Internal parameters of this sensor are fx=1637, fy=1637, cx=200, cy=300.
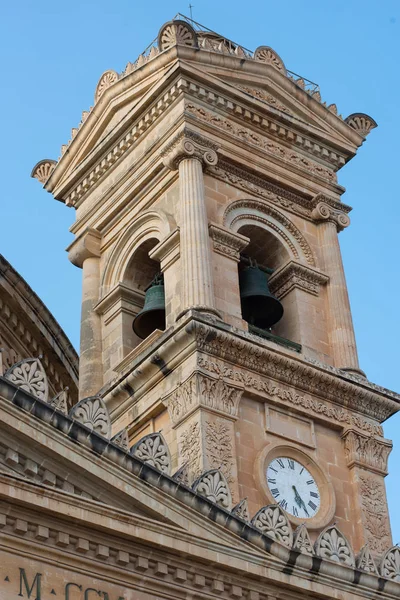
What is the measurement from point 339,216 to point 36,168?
773 cm

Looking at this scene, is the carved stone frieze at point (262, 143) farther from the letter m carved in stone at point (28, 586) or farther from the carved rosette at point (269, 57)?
the letter m carved in stone at point (28, 586)

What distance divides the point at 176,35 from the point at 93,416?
1572cm

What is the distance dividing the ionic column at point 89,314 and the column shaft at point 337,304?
5.14 m

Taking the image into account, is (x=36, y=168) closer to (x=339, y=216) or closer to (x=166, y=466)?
(x=339, y=216)

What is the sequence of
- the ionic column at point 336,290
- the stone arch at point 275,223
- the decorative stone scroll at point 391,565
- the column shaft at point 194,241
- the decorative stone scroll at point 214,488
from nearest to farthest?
A: the decorative stone scroll at point 214,488, the decorative stone scroll at point 391,565, the column shaft at point 194,241, the ionic column at point 336,290, the stone arch at point 275,223

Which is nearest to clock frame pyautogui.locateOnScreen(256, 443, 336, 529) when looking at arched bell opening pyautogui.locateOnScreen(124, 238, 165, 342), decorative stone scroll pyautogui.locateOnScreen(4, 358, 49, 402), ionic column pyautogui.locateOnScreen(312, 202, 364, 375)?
ionic column pyautogui.locateOnScreen(312, 202, 364, 375)

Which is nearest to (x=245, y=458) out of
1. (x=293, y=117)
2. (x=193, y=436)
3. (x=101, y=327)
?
(x=193, y=436)

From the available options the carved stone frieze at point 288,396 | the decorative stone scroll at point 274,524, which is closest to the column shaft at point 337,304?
the carved stone frieze at point 288,396

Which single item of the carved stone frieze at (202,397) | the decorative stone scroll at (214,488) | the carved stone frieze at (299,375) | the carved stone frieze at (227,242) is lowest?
the decorative stone scroll at (214,488)

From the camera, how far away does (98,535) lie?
21.8m

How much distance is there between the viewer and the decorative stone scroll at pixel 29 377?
72.0 ft

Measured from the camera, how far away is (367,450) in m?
34.0

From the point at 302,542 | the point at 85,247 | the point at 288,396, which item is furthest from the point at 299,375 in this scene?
the point at 302,542

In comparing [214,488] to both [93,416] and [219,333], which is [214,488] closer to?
[93,416]
